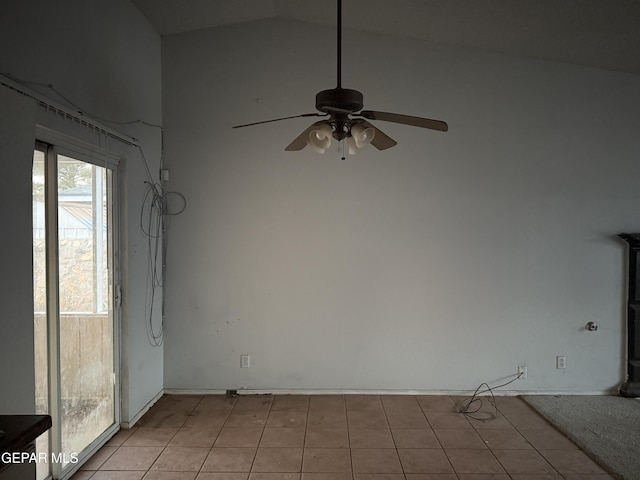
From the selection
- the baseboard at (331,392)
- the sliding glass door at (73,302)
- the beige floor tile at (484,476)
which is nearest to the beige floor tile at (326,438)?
the baseboard at (331,392)

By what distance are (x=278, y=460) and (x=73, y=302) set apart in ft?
5.50

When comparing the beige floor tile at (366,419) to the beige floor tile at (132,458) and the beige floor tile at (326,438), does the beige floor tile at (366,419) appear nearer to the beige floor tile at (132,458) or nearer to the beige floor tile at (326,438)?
the beige floor tile at (326,438)

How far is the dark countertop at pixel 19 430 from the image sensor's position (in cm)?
99

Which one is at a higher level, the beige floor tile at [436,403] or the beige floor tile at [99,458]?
the beige floor tile at [436,403]

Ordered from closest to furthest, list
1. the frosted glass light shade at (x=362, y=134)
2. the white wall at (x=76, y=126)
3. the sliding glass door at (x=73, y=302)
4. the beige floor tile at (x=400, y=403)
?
the white wall at (x=76, y=126), the frosted glass light shade at (x=362, y=134), the sliding glass door at (x=73, y=302), the beige floor tile at (x=400, y=403)

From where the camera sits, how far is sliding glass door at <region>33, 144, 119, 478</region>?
234 centimetres

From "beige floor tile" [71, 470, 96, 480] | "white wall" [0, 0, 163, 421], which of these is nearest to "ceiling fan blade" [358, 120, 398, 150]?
"white wall" [0, 0, 163, 421]

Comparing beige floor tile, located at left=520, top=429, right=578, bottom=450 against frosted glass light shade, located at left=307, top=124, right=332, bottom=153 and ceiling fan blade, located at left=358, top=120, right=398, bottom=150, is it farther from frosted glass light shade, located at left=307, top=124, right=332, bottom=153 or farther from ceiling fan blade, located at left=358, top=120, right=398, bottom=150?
frosted glass light shade, located at left=307, top=124, right=332, bottom=153

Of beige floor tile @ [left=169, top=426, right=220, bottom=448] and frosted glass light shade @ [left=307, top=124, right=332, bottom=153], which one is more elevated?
frosted glass light shade @ [left=307, top=124, right=332, bottom=153]

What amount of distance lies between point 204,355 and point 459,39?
11.9 ft

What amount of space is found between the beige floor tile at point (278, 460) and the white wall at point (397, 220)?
3.17ft

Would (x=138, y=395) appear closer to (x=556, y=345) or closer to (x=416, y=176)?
(x=416, y=176)

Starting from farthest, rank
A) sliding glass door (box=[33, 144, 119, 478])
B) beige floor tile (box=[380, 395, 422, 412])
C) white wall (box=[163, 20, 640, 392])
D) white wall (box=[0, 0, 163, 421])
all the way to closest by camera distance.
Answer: white wall (box=[163, 20, 640, 392]), beige floor tile (box=[380, 395, 422, 412]), sliding glass door (box=[33, 144, 119, 478]), white wall (box=[0, 0, 163, 421])

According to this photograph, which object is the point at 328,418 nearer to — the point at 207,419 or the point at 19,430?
the point at 207,419
